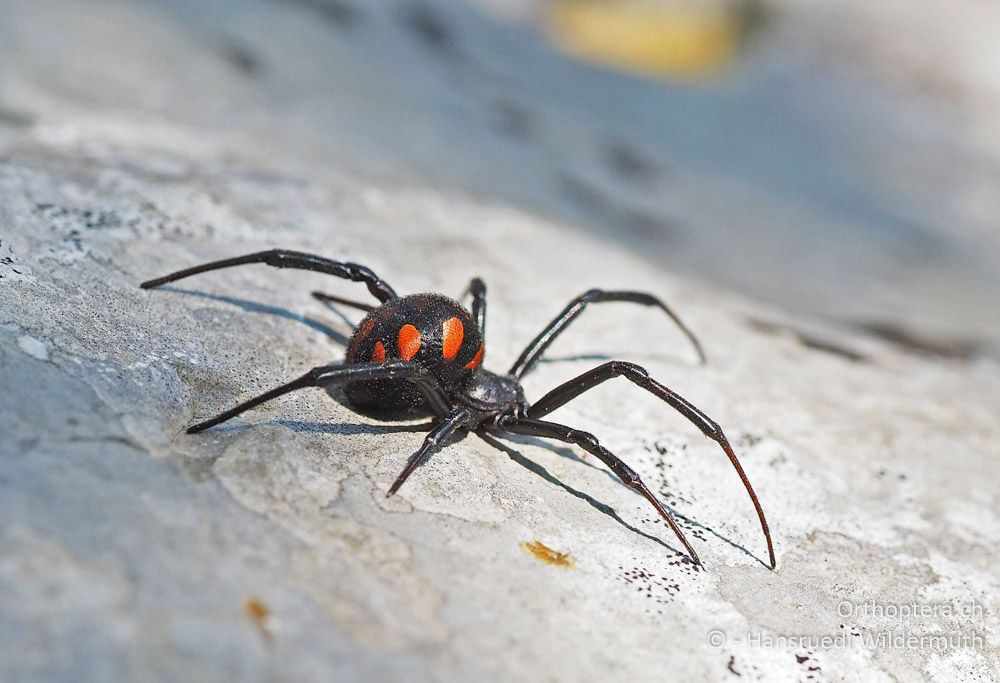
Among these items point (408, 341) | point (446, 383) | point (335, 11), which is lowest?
point (446, 383)

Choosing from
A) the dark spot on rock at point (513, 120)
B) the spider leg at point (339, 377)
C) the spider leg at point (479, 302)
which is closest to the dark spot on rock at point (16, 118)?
the spider leg at point (479, 302)

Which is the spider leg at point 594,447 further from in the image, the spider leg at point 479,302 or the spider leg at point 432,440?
the spider leg at point 479,302

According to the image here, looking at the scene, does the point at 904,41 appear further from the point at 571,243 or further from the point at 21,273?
the point at 21,273

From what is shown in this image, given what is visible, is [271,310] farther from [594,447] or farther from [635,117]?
[635,117]

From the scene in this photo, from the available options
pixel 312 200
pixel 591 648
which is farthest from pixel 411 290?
pixel 591 648

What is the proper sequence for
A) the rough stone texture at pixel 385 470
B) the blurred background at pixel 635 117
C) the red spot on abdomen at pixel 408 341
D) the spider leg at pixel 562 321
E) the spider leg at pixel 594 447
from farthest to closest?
the blurred background at pixel 635 117
the spider leg at pixel 562 321
the red spot on abdomen at pixel 408 341
the spider leg at pixel 594 447
the rough stone texture at pixel 385 470

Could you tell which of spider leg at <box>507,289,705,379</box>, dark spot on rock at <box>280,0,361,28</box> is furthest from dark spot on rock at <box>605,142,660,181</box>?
spider leg at <box>507,289,705,379</box>

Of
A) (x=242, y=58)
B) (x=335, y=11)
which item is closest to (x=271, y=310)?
(x=242, y=58)
